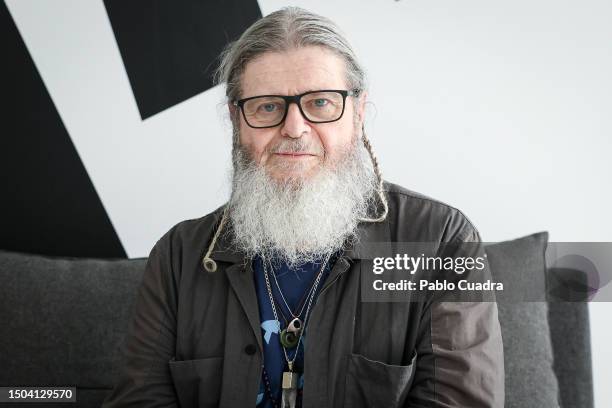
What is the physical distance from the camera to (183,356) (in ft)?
5.36

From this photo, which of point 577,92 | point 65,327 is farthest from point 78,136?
point 577,92

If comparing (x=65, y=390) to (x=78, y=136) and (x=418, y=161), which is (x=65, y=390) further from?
(x=418, y=161)

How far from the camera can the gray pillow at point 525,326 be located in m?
1.79

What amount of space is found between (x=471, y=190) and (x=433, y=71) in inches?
19.1

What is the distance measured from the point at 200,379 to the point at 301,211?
548 millimetres

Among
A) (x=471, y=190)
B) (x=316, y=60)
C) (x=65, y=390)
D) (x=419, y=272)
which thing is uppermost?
(x=316, y=60)

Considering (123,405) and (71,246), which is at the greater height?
(71,246)

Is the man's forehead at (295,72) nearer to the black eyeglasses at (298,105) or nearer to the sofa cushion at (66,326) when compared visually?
the black eyeglasses at (298,105)

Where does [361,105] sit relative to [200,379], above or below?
above

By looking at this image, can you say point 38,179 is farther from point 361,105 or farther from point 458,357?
point 458,357

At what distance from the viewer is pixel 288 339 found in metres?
1.54

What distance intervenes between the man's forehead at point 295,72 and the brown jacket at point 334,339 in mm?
419

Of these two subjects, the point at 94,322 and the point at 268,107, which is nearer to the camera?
the point at 268,107

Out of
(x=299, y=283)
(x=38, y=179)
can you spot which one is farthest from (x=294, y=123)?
(x=38, y=179)
